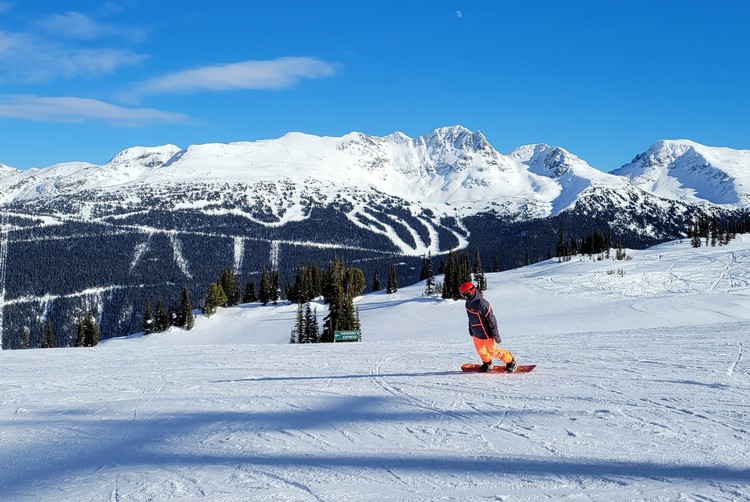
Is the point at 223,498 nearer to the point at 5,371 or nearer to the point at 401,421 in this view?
the point at 401,421

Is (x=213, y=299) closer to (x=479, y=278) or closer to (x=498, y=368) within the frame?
(x=479, y=278)

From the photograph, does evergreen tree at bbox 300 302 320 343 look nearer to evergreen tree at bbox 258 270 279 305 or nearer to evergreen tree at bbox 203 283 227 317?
evergreen tree at bbox 203 283 227 317

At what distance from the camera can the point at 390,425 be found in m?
7.86

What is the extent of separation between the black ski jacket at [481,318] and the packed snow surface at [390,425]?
91 centimetres

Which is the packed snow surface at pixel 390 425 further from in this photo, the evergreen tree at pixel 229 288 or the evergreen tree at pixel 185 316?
the evergreen tree at pixel 229 288

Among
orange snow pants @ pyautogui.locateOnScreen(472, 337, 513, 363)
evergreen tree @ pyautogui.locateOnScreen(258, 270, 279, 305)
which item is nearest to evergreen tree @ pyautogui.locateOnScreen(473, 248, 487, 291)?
evergreen tree @ pyautogui.locateOnScreen(258, 270, 279, 305)

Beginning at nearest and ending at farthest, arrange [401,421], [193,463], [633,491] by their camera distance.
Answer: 1. [633,491]
2. [193,463]
3. [401,421]

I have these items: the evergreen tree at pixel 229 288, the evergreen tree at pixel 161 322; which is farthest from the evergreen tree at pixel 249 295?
the evergreen tree at pixel 161 322

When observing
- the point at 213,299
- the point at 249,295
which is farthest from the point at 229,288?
the point at 213,299

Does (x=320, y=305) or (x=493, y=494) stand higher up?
(x=493, y=494)

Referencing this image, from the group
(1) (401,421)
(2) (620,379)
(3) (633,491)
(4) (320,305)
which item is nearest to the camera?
(3) (633,491)

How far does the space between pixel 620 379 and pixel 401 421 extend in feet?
15.7

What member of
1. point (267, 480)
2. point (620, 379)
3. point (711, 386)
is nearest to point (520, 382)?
point (620, 379)

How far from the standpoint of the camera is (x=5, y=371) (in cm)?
1593
